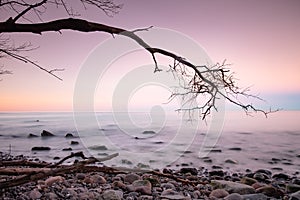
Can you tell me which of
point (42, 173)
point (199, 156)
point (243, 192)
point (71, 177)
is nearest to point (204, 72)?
point (42, 173)

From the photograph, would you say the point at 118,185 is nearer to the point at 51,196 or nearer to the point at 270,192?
the point at 51,196

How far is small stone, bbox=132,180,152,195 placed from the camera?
17.8 feet

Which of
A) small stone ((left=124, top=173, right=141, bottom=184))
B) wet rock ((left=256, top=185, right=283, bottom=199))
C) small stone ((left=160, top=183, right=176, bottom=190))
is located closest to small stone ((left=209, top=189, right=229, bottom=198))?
small stone ((left=160, top=183, right=176, bottom=190))

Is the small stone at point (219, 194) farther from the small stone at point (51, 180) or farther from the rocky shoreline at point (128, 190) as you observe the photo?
the small stone at point (51, 180)

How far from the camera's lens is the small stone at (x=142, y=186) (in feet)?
17.8

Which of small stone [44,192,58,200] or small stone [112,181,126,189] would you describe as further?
small stone [112,181,126,189]

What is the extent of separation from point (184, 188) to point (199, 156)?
8.24m

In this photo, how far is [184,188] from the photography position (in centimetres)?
595

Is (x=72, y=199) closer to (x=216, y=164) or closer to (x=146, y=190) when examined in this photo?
(x=146, y=190)

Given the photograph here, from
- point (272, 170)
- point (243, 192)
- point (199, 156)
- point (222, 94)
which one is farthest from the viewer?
point (199, 156)

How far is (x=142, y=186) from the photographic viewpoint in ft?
18.2

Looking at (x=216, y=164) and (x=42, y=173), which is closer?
(x=42, y=173)

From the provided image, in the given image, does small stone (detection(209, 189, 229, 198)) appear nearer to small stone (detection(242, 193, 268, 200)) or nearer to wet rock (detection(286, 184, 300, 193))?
small stone (detection(242, 193, 268, 200))

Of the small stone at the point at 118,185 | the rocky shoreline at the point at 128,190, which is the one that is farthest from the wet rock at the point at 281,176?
the small stone at the point at 118,185
